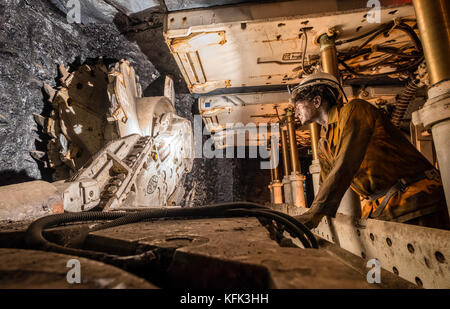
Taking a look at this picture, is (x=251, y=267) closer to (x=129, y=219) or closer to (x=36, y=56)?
(x=129, y=219)

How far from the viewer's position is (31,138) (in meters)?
3.38

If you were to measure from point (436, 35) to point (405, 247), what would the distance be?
52.5 inches

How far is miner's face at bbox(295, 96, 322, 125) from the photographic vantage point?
222 centimetres

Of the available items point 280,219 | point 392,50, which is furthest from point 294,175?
point 280,219

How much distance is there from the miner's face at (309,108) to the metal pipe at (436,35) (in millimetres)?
884

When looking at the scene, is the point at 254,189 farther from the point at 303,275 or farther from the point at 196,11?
the point at 303,275

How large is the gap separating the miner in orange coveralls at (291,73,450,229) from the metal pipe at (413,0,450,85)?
422mm

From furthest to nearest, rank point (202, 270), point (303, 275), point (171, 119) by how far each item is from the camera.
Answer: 1. point (171, 119)
2. point (202, 270)
3. point (303, 275)

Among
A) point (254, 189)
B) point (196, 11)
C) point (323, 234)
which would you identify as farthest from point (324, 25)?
point (254, 189)

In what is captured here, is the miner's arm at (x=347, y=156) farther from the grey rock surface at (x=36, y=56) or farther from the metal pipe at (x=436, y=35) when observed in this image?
the grey rock surface at (x=36, y=56)

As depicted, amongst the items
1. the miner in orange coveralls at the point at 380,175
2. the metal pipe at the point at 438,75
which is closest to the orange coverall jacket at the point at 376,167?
the miner in orange coveralls at the point at 380,175

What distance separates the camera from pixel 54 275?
596 mm

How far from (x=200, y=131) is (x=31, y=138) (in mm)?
5032

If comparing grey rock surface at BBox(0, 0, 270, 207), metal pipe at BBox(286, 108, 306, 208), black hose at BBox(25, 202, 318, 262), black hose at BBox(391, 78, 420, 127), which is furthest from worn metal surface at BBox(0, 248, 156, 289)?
metal pipe at BBox(286, 108, 306, 208)
